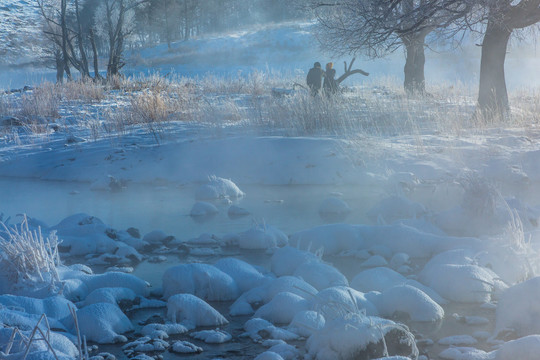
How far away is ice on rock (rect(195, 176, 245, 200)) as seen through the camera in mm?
8008

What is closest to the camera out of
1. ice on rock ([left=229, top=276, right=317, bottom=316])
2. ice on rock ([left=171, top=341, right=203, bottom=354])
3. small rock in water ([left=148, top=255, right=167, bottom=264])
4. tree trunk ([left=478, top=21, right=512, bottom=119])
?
ice on rock ([left=171, top=341, right=203, bottom=354])

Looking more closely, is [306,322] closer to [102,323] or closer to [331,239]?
[102,323]

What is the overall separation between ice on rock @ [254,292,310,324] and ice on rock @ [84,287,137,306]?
0.97m

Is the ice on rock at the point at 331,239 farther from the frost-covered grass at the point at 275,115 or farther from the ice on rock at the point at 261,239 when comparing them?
the frost-covered grass at the point at 275,115

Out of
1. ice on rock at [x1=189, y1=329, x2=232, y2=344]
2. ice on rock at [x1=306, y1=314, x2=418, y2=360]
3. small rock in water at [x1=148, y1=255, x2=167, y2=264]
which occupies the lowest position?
small rock in water at [x1=148, y1=255, x2=167, y2=264]

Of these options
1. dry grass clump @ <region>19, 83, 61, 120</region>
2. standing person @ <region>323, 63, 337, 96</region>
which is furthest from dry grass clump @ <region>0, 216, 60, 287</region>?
standing person @ <region>323, 63, 337, 96</region>

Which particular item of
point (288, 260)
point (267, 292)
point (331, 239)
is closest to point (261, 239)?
point (331, 239)

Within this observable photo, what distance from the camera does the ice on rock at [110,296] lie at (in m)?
4.03

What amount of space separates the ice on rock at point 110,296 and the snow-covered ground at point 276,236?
0.06 feet

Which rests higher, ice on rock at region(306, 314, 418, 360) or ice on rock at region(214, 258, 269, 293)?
ice on rock at region(306, 314, 418, 360)

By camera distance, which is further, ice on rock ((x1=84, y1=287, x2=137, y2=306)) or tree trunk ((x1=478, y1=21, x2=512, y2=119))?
tree trunk ((x1=478, y1=21, x2=512, y2=119))

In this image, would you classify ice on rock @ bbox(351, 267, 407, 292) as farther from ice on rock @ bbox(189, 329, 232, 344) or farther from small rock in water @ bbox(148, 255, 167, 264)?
small rock in water @ bbox(148, 255, 167, 264)

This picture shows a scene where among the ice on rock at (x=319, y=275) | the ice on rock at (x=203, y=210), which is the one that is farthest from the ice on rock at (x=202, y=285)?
the ice on rock at (x=203, y=210)

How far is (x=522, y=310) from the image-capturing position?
11.7 ft
